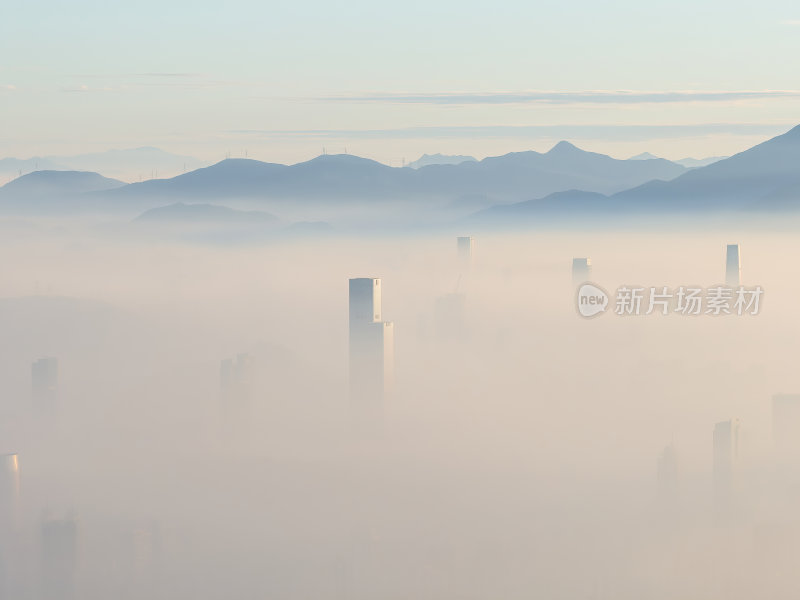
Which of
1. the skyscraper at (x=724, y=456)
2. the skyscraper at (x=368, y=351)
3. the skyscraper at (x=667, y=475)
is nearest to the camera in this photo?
the skyscraper at (x=368, y=351)

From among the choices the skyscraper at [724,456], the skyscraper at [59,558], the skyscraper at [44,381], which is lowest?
the skyscraper at [59,558]

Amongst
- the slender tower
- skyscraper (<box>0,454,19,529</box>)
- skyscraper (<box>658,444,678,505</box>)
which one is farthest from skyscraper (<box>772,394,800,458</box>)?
the slender tower

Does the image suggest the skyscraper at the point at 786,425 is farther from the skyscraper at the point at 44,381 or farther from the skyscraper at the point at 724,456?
the skyscraper at the point at 44,381

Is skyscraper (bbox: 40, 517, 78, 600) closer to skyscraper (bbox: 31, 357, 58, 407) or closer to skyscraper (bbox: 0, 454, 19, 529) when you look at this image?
skyscraper (bbox: 0, 454, 19, 529)

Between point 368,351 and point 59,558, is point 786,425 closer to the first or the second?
point 368,351

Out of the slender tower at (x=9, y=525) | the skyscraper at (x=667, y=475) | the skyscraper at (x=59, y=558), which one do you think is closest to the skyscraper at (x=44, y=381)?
the slender tower at (x=9, y=525)

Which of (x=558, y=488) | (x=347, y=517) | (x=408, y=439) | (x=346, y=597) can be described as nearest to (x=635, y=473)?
(x=558, y=488)
